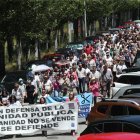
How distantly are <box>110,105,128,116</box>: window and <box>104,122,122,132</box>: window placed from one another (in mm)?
3803

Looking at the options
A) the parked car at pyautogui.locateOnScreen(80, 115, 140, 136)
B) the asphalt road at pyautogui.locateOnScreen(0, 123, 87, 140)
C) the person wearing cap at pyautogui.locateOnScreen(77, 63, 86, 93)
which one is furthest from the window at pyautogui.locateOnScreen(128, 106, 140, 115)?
the person wearing cap at pyautogui.locateOnScreen(77, 63, 86, 93)

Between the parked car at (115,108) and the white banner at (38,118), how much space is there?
1734mm

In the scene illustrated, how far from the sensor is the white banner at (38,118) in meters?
19.6

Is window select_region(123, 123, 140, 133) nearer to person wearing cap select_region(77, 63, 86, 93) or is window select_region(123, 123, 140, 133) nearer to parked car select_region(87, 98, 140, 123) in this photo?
parked car select_region(87, 98, 140, 123)

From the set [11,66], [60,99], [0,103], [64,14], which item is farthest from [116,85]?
[64,14]

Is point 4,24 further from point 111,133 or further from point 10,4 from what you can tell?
point 111,133

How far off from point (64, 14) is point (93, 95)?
30823mm

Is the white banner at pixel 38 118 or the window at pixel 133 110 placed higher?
the window at pixel 133 110

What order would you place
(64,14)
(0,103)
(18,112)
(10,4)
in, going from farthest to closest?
(64,14) → (10,4) → (0,103) → (18,112)

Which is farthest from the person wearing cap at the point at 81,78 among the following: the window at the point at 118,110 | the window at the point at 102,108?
the window at the point at 118,110

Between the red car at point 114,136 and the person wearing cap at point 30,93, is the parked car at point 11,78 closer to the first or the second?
the person wearing cap at point 30,93

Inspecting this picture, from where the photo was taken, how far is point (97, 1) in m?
70.7

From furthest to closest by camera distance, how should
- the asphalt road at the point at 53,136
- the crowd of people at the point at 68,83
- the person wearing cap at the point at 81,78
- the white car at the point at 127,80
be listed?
the person wearing cap at the point at 81,78, the crowd of people at the point at 68,83, the white car at the point at 127,80, the asphalt road at the point at 53,136

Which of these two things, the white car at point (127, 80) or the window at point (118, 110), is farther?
the white car at point (127, 80)
